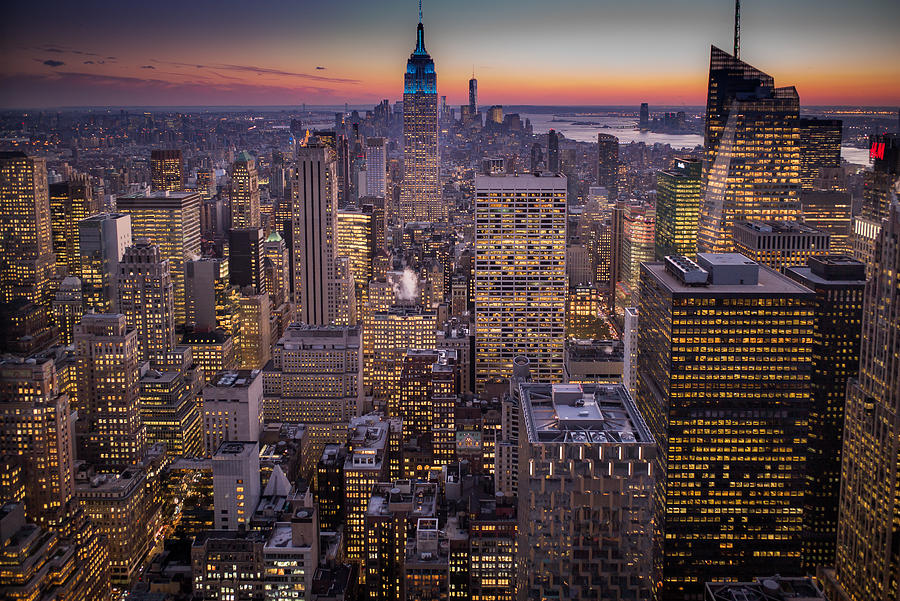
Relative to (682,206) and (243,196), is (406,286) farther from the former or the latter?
(243,196)

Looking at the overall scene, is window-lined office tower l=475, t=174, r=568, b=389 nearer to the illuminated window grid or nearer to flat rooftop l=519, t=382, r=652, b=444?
the illuminated window grid

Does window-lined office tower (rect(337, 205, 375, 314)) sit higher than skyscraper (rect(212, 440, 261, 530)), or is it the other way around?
window-lined office tower (rect(337, 205, 375, 314))

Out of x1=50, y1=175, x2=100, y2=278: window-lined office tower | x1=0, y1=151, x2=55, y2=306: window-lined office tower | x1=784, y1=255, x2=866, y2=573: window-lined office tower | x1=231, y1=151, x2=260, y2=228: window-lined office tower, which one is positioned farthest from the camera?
x1=231, y1=151, x2=260, y2=228: window-lined office tower

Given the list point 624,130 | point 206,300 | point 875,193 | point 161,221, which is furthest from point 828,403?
point 161,221

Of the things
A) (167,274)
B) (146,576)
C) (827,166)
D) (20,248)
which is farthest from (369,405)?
(827,166)

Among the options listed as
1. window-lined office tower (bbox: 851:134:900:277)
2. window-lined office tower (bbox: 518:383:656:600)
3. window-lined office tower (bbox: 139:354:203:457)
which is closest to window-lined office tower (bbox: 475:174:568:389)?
window-lined office tower (bbox: 139:354:203:457)

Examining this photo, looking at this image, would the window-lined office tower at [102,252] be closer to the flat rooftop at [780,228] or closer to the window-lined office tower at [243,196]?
the window-lined office tower at [243,196]

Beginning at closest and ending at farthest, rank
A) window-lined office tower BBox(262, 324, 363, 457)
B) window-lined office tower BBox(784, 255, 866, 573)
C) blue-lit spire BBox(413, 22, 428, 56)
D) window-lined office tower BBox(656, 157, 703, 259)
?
window-lined office tower BBox(784, 255, 866, 573), window-lined office tower BBox(262, 324, 363, 457), window-lined office tower BBox(656, 157, 703, 259), blue-lit spire BBox(413, 22, 428, 56)
